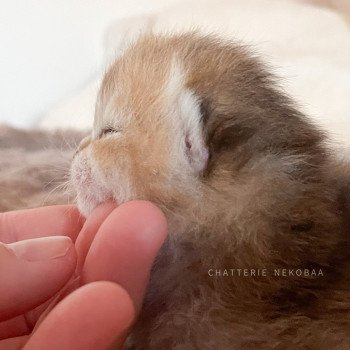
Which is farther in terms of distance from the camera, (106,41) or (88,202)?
(106,41)

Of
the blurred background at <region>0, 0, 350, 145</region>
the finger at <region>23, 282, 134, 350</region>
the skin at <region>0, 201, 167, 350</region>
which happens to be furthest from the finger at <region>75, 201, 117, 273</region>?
the blurred background at <region>0, 0, 350, 145</region>

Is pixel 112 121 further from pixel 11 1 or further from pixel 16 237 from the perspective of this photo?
pixel 11 1

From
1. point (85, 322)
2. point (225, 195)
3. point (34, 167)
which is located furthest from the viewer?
point (34, 167)

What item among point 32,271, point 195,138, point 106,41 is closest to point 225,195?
point 195,138

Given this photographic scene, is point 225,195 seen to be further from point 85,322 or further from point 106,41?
point 106,41

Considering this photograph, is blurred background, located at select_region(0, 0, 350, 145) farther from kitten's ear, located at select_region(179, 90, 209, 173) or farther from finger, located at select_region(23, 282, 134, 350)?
finger, located at select_region(23, 282, 134, 350)
